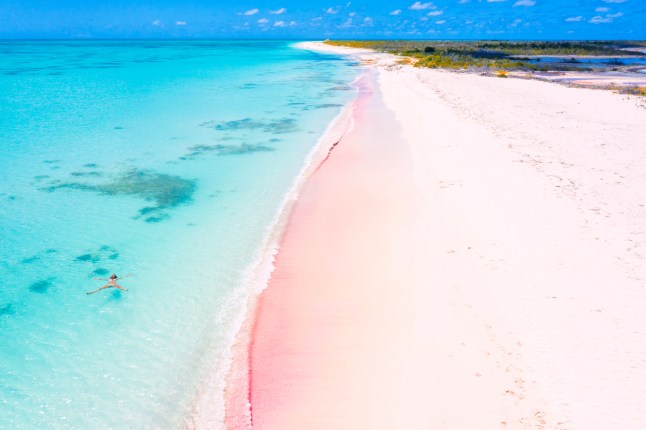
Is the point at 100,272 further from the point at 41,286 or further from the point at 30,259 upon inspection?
the point at 30,259

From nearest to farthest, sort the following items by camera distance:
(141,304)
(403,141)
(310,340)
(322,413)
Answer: (322,413) < (310,340) < (141,304) < (403,141)

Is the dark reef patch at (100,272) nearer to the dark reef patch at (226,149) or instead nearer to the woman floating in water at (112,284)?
the woman floating in water at (112,284)

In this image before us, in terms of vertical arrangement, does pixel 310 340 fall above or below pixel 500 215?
below

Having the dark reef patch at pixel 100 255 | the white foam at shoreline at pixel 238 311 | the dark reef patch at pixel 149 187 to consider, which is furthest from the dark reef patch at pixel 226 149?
the dark reef patch at pixel 100 255

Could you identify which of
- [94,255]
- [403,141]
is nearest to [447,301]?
[94,255]

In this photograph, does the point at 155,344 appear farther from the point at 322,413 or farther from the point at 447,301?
the point at 447,301

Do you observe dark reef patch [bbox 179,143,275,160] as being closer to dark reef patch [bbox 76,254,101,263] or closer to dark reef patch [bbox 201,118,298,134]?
dark reef patch [bbox 201,118,298,134]
